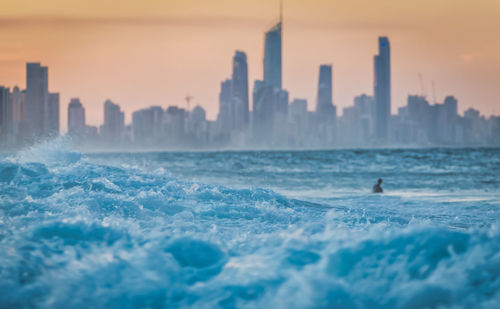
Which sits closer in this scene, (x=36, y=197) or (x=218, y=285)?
(x=218, y=285)

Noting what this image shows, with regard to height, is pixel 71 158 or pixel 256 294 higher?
pixel 71 158

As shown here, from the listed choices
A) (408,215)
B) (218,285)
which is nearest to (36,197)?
(218,285)

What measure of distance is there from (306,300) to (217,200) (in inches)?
259

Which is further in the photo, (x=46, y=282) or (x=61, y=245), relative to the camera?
(x=61, y=245)

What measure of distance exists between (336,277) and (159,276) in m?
1.98

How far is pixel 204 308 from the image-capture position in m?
4.91

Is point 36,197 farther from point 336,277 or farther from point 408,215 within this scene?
point 408,215

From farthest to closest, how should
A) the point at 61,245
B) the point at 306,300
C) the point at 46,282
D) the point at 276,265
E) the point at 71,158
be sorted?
the point at 71,158, the point at 61,245, the point at 276,265, the point at 46,282, the point at 306,300

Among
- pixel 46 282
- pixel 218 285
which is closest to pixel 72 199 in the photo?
pixel 46 282

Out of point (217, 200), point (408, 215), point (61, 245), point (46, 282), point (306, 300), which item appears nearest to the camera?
point (306, 300)

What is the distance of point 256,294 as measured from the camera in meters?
5.03

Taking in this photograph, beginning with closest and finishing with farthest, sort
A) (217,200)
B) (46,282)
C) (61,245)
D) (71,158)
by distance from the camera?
(46,282), (61,245), (217,200), (71,158)

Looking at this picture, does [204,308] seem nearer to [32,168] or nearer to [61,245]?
[61,245]

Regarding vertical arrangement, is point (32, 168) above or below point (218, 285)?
above
